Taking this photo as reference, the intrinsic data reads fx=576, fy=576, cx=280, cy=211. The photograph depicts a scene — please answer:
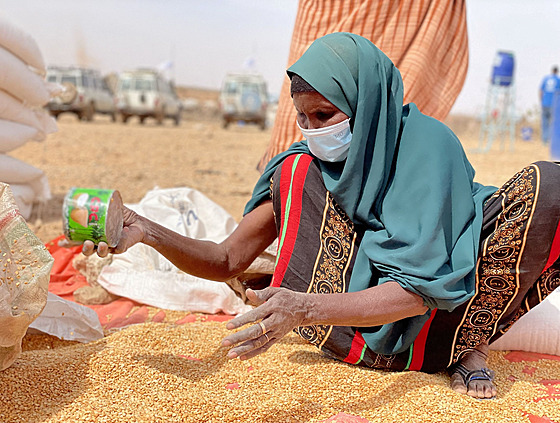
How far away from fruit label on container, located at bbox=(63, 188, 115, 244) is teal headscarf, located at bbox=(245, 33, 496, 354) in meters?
0.80

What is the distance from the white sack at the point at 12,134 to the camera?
414 centimetres

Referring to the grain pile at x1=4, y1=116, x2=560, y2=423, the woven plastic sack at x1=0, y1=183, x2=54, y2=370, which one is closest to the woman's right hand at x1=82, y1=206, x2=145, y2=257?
the woven plastic sack at x1=0, y1=183, x2=54, y2=370

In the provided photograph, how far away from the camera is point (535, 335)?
2557 mm

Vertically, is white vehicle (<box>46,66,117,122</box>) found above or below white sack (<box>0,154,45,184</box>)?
below

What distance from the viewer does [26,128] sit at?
442 cm

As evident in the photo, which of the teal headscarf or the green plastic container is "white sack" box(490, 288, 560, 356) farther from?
the green plastic container

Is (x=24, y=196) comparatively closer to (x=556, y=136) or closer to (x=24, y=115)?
(x=24, y=115)

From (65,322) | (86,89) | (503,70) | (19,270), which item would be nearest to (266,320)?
(19,270)

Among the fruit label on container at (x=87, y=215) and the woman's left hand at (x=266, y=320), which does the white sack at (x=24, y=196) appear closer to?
the fruit label on container at (x=87, y=215)

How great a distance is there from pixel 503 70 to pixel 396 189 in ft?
39.8

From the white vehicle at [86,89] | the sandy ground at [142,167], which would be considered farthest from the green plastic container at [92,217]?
the white vehicle at [86,89]

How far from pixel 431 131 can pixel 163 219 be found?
2064mm

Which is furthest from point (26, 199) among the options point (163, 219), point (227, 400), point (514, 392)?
point (514, 392)

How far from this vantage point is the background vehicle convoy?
2184cm
